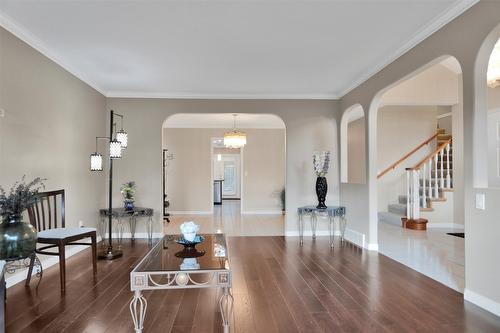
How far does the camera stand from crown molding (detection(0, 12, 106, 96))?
3051mm

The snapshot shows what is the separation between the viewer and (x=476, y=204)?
2.65 metres

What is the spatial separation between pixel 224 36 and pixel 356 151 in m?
5.91

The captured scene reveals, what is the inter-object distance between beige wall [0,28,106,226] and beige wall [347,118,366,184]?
6.00 m

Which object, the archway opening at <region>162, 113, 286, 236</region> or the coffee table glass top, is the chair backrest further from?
the archway opening at <region>162, 113, 286, 236</region>

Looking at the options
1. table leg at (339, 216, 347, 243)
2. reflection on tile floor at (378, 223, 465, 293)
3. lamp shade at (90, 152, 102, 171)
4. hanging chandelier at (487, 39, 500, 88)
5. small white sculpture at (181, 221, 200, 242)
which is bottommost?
reflection on tile floor at (378, 223, 465, 293)

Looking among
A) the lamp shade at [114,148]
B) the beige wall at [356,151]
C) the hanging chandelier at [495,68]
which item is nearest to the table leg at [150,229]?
the lamp shade at [114,148]

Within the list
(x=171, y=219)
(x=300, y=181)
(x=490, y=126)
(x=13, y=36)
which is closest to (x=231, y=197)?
(x=171, y=219)

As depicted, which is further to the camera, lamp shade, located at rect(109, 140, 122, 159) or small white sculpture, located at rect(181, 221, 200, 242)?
lamp shade, located at rect(109, 140, 122, 159)

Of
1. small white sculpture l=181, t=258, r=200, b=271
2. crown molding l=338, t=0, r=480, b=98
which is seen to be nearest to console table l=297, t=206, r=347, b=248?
crown molding l=338, t=0, r=480, b=98

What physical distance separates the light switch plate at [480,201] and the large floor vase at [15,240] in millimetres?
3495

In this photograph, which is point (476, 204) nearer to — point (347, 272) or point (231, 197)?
point (347, 272)

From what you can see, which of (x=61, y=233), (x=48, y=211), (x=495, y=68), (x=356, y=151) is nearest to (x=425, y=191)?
Answer: (x=356, y=151)

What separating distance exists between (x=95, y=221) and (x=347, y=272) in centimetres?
398

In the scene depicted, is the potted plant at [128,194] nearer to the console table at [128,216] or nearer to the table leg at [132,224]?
the console table at [128,216]
